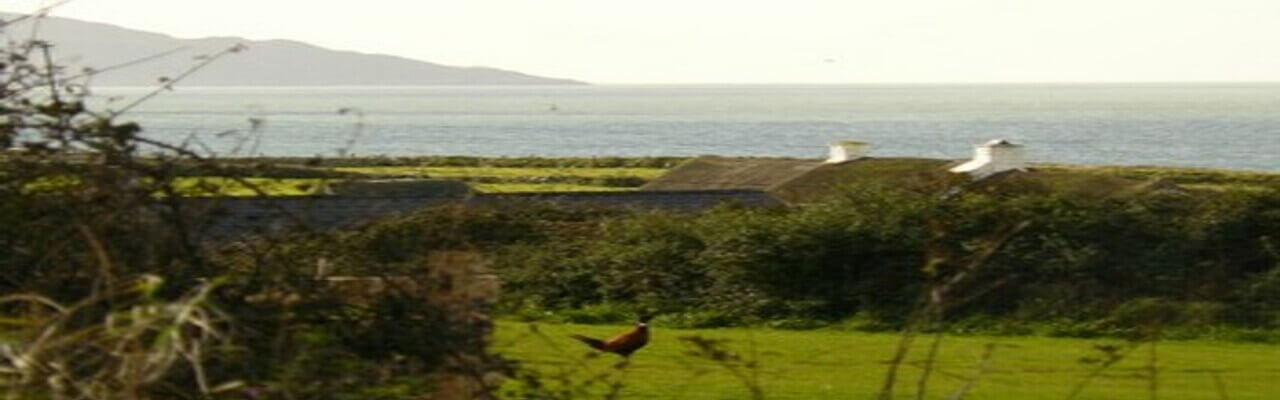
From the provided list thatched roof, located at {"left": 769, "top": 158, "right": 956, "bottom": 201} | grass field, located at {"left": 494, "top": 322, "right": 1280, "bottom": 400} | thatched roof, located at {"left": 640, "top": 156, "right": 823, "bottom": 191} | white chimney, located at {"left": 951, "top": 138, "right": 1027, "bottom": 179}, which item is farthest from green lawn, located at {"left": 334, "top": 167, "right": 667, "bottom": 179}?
grass field, located at {"left": 494, "top": 322, "right": 1280, "bottom": 400}

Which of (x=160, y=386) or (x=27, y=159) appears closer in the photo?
(x=160, y=386)

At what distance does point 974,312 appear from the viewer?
22047 mm

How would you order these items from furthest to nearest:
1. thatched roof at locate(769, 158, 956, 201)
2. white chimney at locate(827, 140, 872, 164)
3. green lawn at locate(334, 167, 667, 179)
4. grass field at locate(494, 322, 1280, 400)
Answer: green lawn at locate(334, 167, 667, 179) → white chimney at locate(827, 140, 872, 164) → thatched roof at locate(769, 158, 956, 201) → grass field at locate(494, 322, 1280, 400)

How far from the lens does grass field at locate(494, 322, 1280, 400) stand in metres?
14.1

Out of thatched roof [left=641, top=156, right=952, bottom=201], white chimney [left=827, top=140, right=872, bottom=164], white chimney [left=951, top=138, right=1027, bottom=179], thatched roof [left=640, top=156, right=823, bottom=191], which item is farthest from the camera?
white chimney [left=827, top=140, right=872, bottom=164]

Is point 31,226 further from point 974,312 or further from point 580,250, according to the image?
point 580,250

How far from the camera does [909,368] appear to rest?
52.4 ft

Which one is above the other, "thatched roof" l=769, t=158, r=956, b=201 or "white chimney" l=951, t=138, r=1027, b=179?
"white chimney" l=951, t=138, r=1027, b=179

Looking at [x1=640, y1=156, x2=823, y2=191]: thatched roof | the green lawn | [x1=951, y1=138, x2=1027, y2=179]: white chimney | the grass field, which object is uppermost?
the grass field

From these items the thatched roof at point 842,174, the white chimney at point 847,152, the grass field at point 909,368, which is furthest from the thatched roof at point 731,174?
the grass field at point 909,368

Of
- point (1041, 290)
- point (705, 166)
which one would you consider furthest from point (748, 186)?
point (1041, 290)

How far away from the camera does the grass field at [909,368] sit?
46.4 feet

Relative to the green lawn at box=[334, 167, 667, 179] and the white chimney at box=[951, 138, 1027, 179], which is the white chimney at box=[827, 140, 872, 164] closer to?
the white chimney at box=[951, 138, 1027, 179]

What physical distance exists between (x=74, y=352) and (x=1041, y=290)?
1888cm
